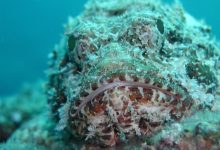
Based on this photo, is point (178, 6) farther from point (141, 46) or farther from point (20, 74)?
point (20, 74)

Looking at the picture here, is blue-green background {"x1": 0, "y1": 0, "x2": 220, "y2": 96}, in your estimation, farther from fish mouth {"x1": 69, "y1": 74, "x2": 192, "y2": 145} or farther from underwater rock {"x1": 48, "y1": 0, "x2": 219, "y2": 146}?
fish mouth {"x1": 69, "y1": 74, "x2": 192, "y2": 145}

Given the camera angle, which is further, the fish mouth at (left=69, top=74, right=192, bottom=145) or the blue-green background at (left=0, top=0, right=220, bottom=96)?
the blue-green background at (left=0, top=0, right=220, bottom=96)

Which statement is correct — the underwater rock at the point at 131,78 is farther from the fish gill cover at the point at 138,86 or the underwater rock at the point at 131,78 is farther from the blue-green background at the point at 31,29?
the blue-green background at the point at 31,29

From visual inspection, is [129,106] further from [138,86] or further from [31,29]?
[31,29]

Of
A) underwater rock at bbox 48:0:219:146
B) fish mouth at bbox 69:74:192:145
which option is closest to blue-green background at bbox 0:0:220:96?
underwater rock at bbox 48:0:219:146

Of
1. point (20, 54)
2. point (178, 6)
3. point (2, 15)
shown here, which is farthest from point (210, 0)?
point (178, 6)

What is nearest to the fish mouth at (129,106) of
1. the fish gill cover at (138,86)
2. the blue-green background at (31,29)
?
the fish gill cover at (138,86)
